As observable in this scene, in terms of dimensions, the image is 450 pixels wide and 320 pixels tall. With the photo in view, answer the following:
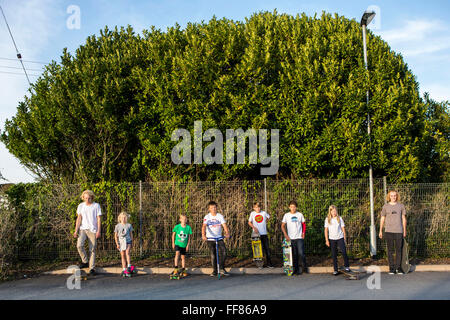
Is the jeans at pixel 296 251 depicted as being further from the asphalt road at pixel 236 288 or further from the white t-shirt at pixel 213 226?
the white t-shirt at pixel 213 226

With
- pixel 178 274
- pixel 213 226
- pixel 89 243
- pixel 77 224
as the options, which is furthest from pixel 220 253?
pixel 77 224

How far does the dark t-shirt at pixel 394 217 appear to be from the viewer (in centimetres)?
900

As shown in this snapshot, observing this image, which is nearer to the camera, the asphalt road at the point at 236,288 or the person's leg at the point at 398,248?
the asphalt road at the point at 236,288

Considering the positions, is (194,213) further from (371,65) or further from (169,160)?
(371,65)

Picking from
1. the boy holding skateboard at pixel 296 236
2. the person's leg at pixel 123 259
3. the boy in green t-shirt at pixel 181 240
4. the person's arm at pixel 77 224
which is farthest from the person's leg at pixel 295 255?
the person's arm at pixel 77 224

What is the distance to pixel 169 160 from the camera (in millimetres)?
Answer: 11977

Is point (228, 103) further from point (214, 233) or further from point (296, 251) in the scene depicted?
point (296, 251)

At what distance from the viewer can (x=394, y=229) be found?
9008 millimetres

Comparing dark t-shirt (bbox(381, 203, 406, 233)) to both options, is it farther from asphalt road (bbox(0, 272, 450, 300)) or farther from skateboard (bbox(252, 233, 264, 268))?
skateboard (bbox(252, 233, 264, 268))

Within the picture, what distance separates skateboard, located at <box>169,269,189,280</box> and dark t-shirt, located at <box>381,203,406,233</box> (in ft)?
16.8

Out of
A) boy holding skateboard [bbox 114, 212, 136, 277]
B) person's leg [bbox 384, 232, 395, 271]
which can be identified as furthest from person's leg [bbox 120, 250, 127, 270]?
person's leg [bbox 384, 232, 395, 271]

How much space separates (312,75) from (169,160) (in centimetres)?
518

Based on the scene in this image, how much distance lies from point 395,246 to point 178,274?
531 centimetres
